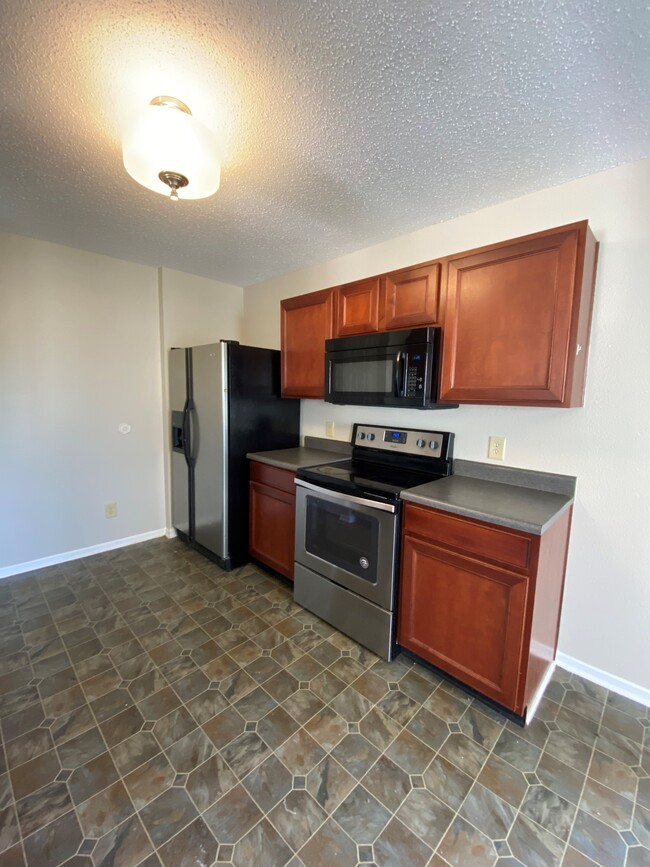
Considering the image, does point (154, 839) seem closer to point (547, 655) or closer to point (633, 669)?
point (547, 655)

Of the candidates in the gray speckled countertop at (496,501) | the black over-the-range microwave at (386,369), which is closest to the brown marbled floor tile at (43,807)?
the gray speckled countertop at (496,501)

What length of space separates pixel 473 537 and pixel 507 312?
100cm

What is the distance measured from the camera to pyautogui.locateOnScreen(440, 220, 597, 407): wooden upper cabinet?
Result: 1465mm

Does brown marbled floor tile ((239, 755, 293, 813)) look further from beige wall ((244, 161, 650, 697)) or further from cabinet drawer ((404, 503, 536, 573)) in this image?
beige wall ((244, 161, 650, 697))

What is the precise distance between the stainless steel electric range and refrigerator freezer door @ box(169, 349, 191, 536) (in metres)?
1.28

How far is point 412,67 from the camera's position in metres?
1.14

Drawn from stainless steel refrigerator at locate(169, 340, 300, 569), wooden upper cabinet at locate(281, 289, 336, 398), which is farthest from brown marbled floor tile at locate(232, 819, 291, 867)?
wooden upper cabinet at locate(281, 289, 336, 398)

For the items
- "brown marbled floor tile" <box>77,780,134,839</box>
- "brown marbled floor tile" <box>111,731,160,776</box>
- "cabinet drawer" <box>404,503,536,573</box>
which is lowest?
"brown marbled floor tile" <box>111,731,160,776</box>

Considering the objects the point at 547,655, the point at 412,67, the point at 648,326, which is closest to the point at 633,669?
the point at 547,655

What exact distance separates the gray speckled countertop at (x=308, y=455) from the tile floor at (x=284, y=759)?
38.3 inches

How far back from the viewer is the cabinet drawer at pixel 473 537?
4.56 ft

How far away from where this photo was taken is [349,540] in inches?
76.6

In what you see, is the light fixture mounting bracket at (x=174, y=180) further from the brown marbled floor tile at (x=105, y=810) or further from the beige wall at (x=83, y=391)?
the brown marbled floor tile at (x=105, y=810)

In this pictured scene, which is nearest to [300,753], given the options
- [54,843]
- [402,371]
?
[54,843]
